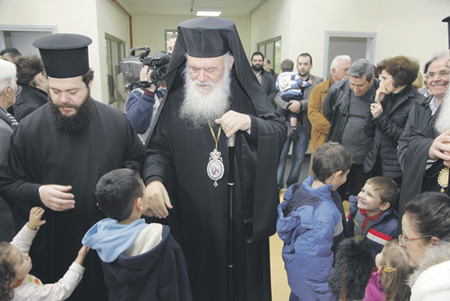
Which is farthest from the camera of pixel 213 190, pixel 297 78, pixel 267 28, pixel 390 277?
pixel 267 28

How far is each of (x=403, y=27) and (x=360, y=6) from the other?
101 cm

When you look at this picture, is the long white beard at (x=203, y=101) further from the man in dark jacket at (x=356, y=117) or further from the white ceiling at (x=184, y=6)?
the white ceiling at (x=184, y=6)

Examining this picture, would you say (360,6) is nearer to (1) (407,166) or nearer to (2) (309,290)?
(1) (407,166)

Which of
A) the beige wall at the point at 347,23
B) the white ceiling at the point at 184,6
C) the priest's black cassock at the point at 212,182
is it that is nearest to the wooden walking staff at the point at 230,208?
the priest's black cassock at the point at 212,182

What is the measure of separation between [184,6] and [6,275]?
11.8 metres

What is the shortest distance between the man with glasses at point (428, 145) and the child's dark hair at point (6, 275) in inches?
91.4

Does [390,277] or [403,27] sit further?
[403,27]

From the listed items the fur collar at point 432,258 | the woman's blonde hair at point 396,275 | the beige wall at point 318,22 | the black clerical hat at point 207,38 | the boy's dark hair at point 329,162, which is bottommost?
the woman's blonde hair at point 396,275

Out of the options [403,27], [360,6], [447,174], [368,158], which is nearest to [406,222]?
[447,174]

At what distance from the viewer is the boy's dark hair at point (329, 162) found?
223 centimetres

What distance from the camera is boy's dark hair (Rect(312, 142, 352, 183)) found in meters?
2.23

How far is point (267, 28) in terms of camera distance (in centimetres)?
966

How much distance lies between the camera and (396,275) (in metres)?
1.69

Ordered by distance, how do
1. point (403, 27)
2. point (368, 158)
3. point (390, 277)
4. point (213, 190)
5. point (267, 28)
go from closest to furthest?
point (390, 277) < point (213, 190) < point (368, 158) < point (403, 27) < point (267, 28)
